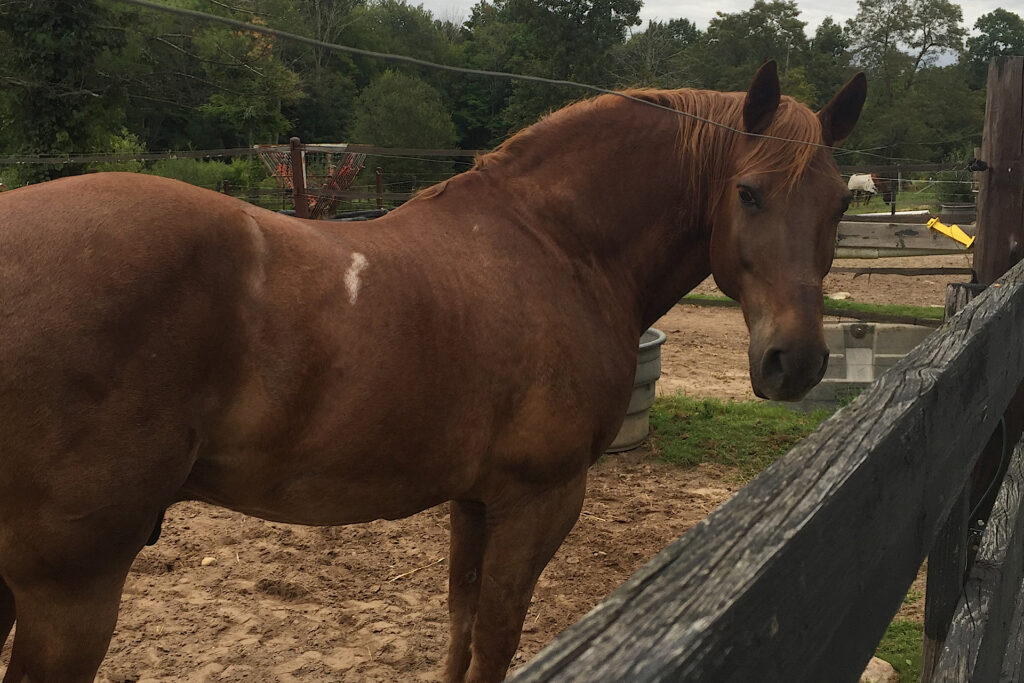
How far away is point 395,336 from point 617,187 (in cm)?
101

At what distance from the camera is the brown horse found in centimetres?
159

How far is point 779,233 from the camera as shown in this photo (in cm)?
224

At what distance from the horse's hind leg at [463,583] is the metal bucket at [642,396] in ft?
8.23

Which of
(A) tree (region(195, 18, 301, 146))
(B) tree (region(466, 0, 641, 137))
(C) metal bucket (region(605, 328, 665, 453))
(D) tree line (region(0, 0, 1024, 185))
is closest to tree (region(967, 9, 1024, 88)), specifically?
(D) tree line (region(0, 0, 1024, 185))

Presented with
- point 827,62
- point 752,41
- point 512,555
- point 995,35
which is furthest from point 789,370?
point 995,35

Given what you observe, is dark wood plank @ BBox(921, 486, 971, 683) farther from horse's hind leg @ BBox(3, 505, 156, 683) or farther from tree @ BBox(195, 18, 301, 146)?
tree @ BBox(195, 18, 301, 146)

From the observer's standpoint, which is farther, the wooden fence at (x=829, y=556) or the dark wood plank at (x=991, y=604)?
the dark wood plank at (x=991, y=604)

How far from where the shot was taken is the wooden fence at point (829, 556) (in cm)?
58

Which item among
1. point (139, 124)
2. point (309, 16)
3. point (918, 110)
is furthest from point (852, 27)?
point (139, 124)

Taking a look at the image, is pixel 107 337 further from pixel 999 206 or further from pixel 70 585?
pixel 999 206

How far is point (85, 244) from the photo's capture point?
1.61 metres

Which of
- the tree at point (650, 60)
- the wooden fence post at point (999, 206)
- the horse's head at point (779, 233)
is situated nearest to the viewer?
the horse's head at point (779, 233)

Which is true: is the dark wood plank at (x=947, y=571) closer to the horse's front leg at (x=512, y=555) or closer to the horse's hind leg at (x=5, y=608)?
the horse's front leg at (x=512, y=555)

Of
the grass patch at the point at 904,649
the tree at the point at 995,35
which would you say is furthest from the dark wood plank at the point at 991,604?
the tree at the point at 995,35
